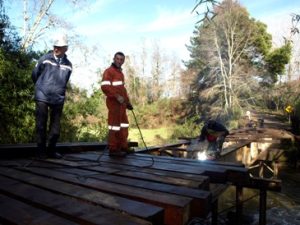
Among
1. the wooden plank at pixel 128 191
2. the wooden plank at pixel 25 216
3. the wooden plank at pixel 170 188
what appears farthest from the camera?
the wooden plank at pixel 170 188

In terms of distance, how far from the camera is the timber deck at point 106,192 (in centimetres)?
235

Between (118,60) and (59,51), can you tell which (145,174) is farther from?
(118,60)

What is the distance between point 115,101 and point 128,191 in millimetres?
2815

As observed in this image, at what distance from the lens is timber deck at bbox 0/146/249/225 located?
235 cm

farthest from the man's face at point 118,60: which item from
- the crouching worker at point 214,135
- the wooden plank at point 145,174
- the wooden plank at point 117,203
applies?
the crouching worker at point 214,135

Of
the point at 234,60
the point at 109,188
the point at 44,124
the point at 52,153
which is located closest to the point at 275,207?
the point at 52,153

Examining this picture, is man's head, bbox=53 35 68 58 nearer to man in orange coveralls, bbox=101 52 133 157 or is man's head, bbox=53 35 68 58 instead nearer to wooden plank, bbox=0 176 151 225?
man in orange coveralls, bbox=101 52 133 157

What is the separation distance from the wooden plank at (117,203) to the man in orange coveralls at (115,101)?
8.33ft

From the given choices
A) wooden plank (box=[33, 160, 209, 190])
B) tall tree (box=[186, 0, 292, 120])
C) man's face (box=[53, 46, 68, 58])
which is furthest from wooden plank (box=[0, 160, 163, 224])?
tall tree (box=[186, 0, 292, 120])

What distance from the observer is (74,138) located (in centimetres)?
1195

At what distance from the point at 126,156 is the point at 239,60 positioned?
3136 cm

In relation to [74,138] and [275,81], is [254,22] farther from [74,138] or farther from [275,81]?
[74,138]

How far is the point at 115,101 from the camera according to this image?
18.5ft

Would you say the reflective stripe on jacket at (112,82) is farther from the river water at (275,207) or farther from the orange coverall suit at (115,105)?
the river water at (275,207)
